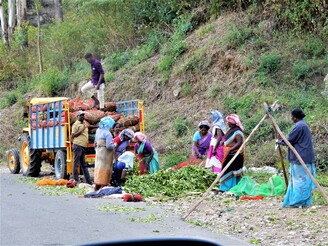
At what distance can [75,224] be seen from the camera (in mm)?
10953

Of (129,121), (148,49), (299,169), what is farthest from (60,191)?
(148,49)

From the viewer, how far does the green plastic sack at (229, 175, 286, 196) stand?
1409 cm

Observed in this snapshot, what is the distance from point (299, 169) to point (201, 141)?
5066mm

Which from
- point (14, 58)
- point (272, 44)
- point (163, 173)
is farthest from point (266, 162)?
point (14, 58)

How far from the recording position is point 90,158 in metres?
18.5

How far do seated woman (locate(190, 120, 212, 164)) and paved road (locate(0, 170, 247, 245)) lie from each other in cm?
384

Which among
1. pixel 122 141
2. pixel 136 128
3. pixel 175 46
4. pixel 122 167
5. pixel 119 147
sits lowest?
pixel 122 167

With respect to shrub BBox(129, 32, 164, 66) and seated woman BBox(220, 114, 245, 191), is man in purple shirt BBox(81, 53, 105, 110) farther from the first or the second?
shrub BBox(129, 32, 164, 66)

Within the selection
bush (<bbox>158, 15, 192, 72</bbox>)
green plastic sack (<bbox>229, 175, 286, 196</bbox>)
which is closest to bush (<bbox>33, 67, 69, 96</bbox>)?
bush (<bbox>158, 15, 192, 72</bbox>)

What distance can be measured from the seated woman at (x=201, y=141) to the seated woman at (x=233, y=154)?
8.88 feet

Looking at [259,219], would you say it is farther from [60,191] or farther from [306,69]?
[306,69]

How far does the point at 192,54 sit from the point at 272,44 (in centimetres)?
342

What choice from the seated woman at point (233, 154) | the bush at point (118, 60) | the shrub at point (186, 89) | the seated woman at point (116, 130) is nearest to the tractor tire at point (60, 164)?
the seated woman at point (116, 130)

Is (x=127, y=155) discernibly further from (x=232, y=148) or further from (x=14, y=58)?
(x=14, y=58)
